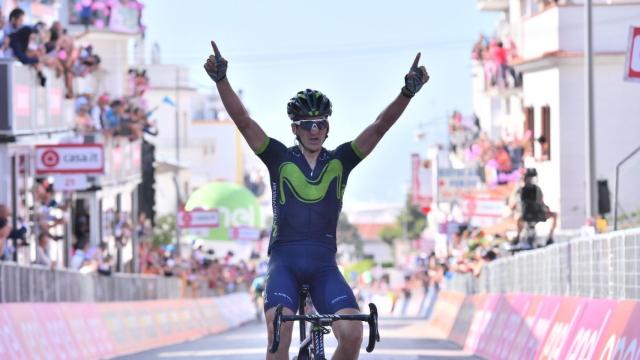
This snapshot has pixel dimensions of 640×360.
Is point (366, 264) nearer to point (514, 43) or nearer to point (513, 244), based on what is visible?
point (514, 43)

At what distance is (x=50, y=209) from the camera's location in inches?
1380

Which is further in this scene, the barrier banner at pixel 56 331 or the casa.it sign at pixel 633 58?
the barrier banner at pixel 56 331

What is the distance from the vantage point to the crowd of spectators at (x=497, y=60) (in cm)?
5917

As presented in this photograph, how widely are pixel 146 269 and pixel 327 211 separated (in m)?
39.0

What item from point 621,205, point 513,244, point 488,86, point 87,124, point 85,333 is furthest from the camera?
point 488,86

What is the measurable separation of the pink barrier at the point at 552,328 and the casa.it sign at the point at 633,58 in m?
2.43

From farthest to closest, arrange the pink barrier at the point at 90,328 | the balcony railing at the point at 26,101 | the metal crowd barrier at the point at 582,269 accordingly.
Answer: the balcony railing at the point at 26,101 < the pink barrier at the point at 90,328 < the metal crowd barrier at the point at 582,269

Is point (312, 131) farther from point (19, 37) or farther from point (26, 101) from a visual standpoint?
point (26, 101)

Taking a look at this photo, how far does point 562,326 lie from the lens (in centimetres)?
1719

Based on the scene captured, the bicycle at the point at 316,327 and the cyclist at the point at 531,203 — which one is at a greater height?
the cyclist at the point at 531,203

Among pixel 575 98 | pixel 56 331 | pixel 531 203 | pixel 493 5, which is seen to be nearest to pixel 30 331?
pixel 56 331

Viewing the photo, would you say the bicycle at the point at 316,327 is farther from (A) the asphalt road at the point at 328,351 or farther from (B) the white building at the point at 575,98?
(B) the white building at the point at 575,98

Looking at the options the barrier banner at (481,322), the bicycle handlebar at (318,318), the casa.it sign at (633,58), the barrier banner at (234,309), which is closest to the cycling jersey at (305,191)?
the bicycle handlebar at (318,318)

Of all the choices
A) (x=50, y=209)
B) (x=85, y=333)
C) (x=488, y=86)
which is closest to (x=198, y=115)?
(x=488, y=86)
